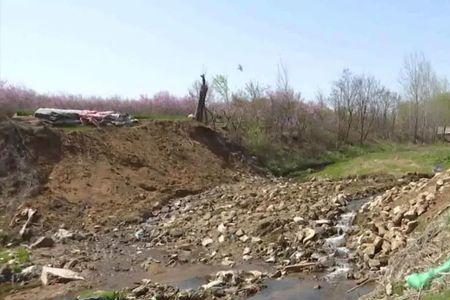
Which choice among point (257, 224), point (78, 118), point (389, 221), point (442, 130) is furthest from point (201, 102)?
point (442, 130)

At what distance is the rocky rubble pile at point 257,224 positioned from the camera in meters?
13.7

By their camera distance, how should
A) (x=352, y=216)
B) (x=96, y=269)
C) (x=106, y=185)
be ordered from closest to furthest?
(x=96, y=269) < (x=352, y=216) < (x=106, y=185)

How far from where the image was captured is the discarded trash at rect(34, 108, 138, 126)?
81.9 ft

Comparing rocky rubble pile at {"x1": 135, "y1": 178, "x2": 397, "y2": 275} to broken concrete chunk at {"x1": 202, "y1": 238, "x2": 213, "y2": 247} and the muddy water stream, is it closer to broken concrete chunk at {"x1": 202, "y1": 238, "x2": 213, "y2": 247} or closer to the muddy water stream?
broken concrete chunk at {"x1": 202, "y1": 238, "x2": 213, "y2": 247}

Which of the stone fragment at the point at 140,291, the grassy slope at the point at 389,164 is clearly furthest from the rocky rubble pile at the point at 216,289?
the grassy slope at the point at 389,164

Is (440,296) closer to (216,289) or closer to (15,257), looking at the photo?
(216,289)

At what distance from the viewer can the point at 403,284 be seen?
28.0 ft

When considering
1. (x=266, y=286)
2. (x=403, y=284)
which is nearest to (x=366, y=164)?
(x=266, y=286)

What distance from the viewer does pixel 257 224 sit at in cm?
1557

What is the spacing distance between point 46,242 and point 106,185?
5.18m

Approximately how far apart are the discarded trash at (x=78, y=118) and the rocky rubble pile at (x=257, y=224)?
7.48 metres

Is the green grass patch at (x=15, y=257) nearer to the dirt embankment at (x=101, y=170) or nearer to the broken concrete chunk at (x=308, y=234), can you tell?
the dirt embankment at (x=101, y=170)

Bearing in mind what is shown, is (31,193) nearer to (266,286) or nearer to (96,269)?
(96,269)

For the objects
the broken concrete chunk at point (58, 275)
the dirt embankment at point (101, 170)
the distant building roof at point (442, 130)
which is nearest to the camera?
the broken concrete chunk at point (58, 275)
